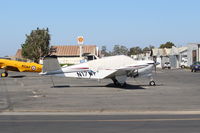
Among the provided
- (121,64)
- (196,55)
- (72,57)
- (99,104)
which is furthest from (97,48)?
(99,104)

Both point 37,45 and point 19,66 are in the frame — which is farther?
point 37,45

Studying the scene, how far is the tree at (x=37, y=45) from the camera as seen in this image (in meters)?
92.2

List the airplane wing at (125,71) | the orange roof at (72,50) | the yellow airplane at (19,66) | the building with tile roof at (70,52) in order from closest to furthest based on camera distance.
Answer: the airplane wing at (125,71) → the yellow airplane at (19,66) → the building with tile roof at (70,52) → the orange roof at (72,50)

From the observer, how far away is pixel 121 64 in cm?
2591

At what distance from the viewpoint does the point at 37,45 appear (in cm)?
9238
